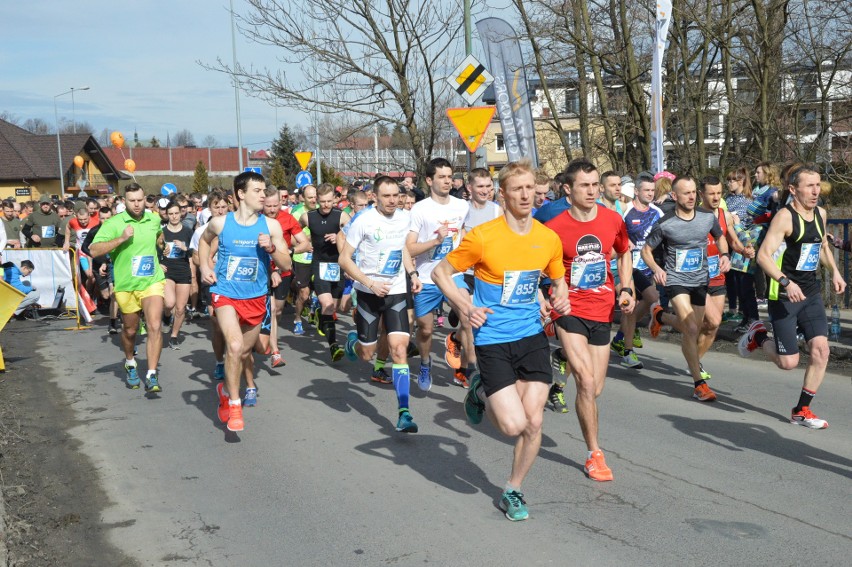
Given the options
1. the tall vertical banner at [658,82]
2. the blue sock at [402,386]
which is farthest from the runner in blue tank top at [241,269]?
the tall vertical banner at [658,82]

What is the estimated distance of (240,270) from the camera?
7559 millimetres

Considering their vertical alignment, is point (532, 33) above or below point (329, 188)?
above

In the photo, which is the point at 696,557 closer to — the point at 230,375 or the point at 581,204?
the point at 581,204

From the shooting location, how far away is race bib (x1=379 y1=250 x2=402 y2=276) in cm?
808

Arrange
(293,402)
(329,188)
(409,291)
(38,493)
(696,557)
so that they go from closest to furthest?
(696,557), (38,493), (409,291), (293,402), (329,188)

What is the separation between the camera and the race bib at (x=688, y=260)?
27.4 feet

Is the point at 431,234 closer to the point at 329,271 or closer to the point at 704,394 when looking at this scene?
the point at 704,394

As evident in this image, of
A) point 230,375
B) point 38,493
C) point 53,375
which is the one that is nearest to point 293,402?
point 230,375

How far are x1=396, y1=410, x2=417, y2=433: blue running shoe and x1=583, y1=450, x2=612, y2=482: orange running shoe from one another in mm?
1623

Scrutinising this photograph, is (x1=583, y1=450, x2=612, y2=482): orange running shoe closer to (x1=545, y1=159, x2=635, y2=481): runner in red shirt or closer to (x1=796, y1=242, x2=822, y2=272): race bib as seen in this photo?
(x1=545, y1=159, x2=635, y2=481): runner in red shirt

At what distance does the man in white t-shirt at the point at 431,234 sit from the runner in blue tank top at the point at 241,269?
4.17ft

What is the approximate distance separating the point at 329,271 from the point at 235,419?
4417 millimetres

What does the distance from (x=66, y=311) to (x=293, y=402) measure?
1012 cm

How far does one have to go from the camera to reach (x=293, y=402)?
877cm
